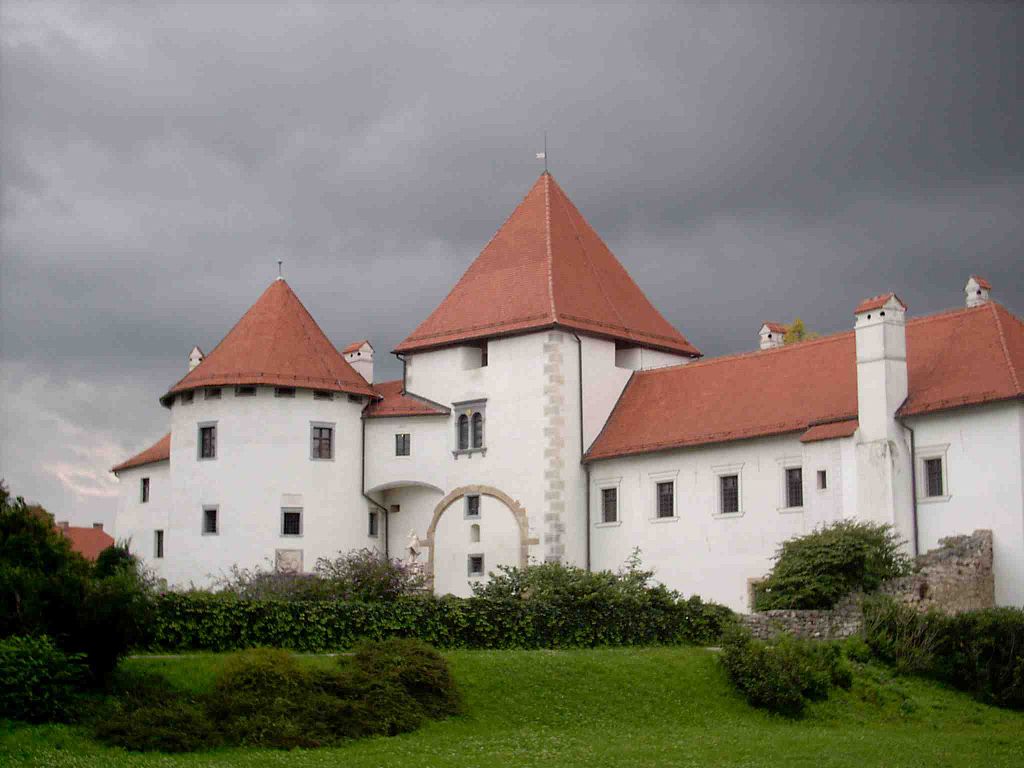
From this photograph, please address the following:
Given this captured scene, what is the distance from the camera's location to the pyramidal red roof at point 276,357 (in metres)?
42.7

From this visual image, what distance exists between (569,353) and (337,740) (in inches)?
913

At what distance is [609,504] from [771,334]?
772 cm

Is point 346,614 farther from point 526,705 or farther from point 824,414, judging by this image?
point 824,414

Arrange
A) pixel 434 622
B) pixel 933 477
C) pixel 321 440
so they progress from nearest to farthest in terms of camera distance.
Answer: pixel 434 622, pixel 933 477, pixel 321 440

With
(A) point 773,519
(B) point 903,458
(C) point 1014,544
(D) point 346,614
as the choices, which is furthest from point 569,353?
(D) point 346,614

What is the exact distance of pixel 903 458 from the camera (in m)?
34.2

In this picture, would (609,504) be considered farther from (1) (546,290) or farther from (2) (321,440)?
(2) (321,440)

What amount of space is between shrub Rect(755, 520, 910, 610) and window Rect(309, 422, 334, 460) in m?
15.7

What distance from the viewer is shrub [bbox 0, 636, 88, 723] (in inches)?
770

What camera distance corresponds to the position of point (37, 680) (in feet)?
64.7

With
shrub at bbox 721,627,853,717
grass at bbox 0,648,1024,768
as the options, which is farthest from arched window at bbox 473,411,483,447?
shrub at bbox 721,627,853,717

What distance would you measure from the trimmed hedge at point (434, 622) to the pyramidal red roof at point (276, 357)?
15743 millimetres

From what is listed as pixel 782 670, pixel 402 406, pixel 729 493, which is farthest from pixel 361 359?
pixel 782 670

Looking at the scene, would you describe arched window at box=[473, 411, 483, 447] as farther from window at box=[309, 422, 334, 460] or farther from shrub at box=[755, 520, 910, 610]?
shrub at box=[755, 520, 910, 610]
